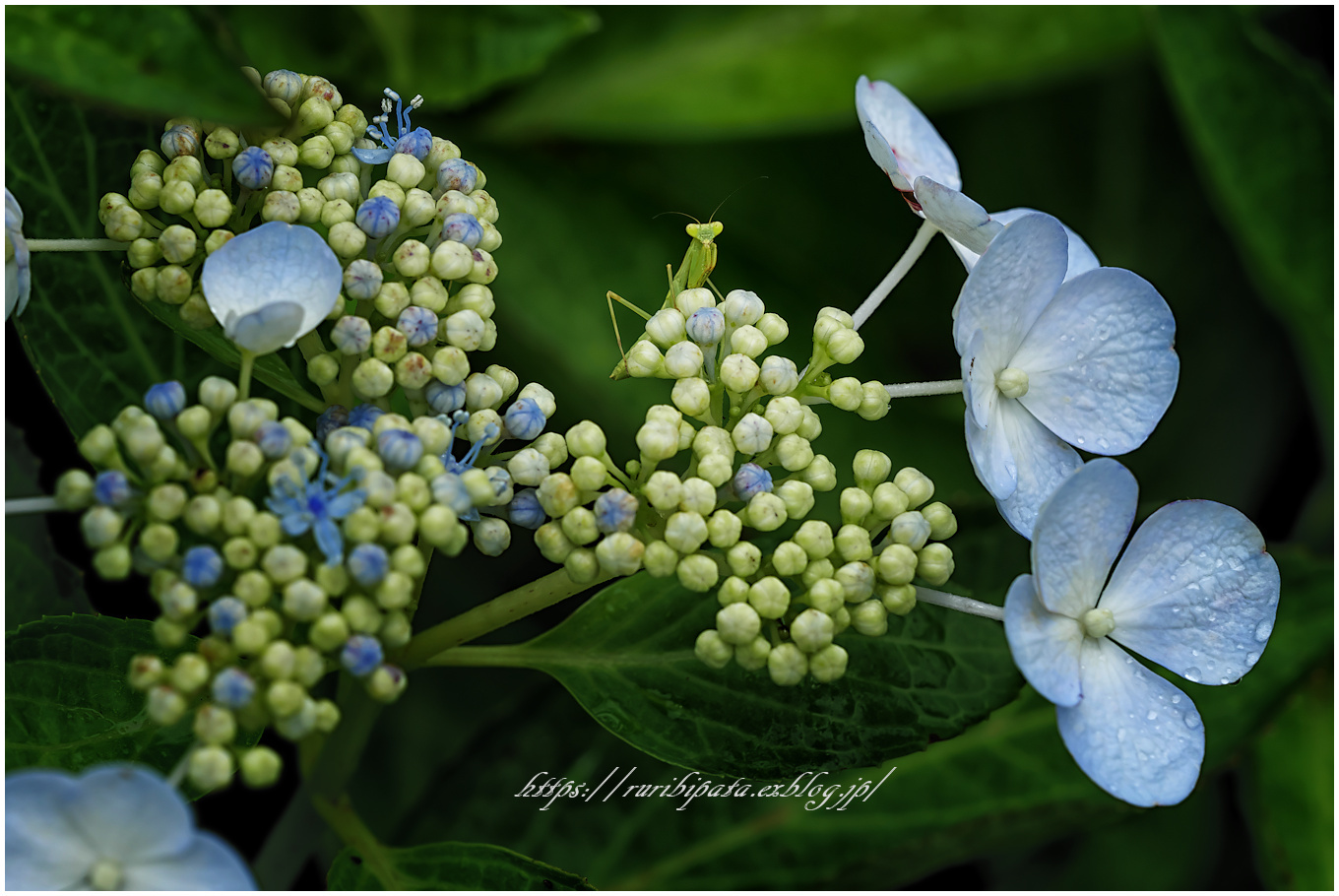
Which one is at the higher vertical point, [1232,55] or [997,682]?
[1232,55]

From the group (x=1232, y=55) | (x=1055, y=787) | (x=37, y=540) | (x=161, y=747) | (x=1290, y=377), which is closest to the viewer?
(x=161, y=747)

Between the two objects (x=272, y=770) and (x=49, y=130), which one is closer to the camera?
(x=272, y=770)

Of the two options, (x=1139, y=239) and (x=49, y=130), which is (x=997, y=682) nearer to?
(x=49, y=130)

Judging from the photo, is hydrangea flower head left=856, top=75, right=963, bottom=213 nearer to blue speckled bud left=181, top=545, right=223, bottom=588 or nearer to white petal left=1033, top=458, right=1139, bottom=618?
white petal left=1033, top=458, right=1139, bottom=618

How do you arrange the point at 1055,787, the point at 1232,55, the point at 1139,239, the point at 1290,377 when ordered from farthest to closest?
the point at 1139,239 → the point at 1290,377 → the point at 1232,55 → the point at 1055,787

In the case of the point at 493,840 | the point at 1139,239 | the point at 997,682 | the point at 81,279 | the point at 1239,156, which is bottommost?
the point at 493,840

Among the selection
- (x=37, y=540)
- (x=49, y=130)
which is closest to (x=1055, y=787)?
(x=37, y=540)

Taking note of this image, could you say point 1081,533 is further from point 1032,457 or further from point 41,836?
point 41,836
